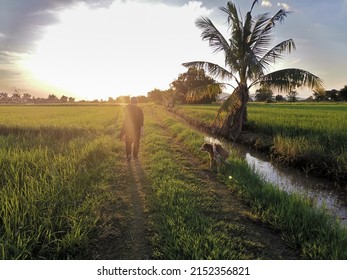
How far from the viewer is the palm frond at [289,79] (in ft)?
32.5

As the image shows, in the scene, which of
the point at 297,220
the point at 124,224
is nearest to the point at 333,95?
the point at 297,220

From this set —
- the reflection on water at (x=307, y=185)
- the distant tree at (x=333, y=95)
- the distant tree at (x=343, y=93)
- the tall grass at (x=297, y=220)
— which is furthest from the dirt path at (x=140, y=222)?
the distant tree at (x=333, y=95)

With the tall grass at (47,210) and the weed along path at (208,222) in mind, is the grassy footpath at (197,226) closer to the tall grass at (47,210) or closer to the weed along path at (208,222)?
the weed along path at (208,222)

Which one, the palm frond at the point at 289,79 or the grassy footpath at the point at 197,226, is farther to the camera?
the palm frond at the point at 289,79

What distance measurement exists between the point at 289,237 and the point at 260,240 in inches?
14.4

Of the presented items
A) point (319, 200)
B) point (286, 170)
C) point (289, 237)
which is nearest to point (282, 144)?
point (286, 170)

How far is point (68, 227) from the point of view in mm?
3162

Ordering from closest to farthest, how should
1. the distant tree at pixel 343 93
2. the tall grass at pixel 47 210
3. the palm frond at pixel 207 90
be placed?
the tall grass at pixel 47 210 → the palm frond at pixel 207 90 → the distant tree at pixel 343 93

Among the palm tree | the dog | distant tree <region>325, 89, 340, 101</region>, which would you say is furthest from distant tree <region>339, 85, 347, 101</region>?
the dog

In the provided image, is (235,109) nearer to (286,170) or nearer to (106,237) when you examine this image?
(286,170)

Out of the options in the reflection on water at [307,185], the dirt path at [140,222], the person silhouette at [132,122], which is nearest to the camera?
the dirt path at [140,222]

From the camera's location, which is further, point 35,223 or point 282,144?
point 282,144

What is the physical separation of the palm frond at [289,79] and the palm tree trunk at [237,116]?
41.2 inches

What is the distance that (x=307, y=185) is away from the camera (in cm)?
579
